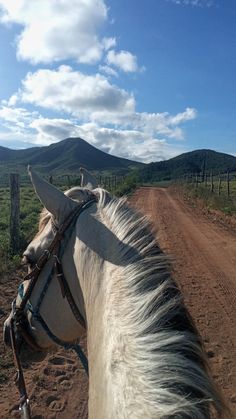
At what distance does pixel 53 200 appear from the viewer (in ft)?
6.25

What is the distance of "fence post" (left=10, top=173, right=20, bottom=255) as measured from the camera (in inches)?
370

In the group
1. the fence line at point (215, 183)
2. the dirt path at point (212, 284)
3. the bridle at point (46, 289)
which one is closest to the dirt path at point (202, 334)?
the dirt path at point (212, 284)

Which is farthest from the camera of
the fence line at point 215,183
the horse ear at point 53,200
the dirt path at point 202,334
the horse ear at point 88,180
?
the fence line at point 215,183

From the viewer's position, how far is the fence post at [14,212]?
30.9ft

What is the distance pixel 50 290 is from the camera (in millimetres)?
1982

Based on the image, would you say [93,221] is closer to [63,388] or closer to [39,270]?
[39,270]

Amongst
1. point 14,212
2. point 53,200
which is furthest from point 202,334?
point 14,212

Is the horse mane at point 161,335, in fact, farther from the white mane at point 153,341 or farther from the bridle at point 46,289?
the bridle at point 46,289

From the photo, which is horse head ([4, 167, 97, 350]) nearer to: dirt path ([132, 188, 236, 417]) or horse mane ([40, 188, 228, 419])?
horse mane ([40, 188, 228, 419])

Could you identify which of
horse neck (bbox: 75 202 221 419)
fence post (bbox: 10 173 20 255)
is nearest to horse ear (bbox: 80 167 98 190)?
horse neck (bbox: 75 202 221 419)

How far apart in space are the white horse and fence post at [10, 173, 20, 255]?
7534mm

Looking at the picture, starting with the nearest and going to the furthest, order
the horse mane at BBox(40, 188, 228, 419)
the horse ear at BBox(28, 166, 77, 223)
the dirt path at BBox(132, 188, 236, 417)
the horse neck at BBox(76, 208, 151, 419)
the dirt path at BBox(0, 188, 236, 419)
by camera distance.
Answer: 1. the horse mane at BBox(40, 188, 228, 419)
2. the horse neck at BBox(76, 208, 151, 419)
3. the horse ear at BBox(28, 166, 77, 223)
4. the dirt path at BBox(0, 188, 236, 419)
5. the dirt path at BBox(132, 188, 236, 417)

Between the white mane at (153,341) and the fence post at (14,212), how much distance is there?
8.09m

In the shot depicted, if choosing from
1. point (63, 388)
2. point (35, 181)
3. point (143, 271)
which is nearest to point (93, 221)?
point (35, 181)
